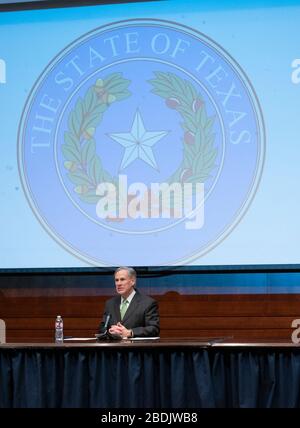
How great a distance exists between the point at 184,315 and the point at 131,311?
111 cm

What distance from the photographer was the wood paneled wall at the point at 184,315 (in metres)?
6.12

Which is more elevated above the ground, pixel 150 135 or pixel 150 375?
pixel 150 135

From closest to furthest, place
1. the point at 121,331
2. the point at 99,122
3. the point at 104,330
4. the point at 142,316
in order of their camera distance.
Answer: the point at 121,331
the point at 104,330
the point at 142,316
the point at 99,122

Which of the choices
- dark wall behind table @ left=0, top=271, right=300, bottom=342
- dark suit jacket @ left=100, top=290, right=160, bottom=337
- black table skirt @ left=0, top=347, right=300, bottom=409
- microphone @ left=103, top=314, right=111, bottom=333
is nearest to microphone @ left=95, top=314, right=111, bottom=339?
microphone @ left=103, top=314, right=111, bottom=333

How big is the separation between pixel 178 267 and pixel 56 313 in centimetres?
116

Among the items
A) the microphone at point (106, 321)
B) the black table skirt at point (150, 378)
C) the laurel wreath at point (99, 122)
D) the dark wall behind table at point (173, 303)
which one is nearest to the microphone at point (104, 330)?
the microphone at point (106, 321)

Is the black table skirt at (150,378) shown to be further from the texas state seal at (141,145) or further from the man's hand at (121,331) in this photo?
the texas state seal at (141,145)

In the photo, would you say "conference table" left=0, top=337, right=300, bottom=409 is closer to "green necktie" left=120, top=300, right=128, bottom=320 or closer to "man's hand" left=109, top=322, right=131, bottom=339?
"man's hand" left=109, top=322, right=131, bottom=339

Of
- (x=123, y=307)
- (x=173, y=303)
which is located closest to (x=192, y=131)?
(x=173, y=303)

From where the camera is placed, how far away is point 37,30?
6.26 meters

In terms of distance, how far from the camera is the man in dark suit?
5.12 metres

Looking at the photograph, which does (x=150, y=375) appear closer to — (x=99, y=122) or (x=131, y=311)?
(x=131, y=311)

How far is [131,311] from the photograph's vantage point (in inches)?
207
